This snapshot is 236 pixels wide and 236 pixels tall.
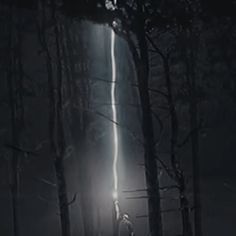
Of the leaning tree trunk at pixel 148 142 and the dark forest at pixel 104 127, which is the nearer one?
the leaning tree trunk at pixel 148 142

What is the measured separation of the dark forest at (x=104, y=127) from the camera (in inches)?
439

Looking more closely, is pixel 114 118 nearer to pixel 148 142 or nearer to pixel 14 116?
pixel 14 116

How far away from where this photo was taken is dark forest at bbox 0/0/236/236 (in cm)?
1116

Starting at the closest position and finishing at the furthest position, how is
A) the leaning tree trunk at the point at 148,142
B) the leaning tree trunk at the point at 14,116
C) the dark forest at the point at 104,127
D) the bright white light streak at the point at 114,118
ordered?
the leaning tree trunk at the point at 148,142, the dark forest at the point at 104,127, the leaning tree trunk at the point at 14,116, the bright white light streak at the point at 114,118

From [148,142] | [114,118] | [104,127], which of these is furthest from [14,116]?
[148,142]

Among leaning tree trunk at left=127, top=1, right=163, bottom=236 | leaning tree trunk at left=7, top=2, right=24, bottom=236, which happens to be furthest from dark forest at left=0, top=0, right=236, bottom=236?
leaning tree trunk at left=127, top=1, right=163, bottom=236

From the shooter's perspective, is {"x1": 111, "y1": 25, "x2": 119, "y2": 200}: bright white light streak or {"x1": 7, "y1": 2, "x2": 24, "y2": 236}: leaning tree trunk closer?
{"x1": 7, "y1": 2, "x2": 24, "y2": 236}: leaning tree trunk

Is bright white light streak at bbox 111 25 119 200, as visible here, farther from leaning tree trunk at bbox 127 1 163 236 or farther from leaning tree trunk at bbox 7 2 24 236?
leaning tree trunk at bbox 127 1 163 236

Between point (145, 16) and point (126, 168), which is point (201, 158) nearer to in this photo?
point (126, 168)

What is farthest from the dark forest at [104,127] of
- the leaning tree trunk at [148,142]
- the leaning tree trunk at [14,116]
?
the leaning tree trunk at [148,142]

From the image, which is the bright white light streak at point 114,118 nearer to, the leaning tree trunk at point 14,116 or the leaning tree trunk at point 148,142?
the leaning tree trunk at point 14,116

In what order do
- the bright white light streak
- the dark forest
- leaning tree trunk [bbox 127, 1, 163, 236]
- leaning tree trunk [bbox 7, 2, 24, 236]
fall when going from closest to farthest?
leaning tree trunk [bbox 127, 1, 163, 236], the dark forest, leaning tree trunk [bbox 7, 2, 24, 236], the bright white light streak

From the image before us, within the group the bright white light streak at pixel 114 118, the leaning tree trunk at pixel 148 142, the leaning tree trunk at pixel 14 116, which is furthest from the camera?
the bright white light streak at pixel 114 118

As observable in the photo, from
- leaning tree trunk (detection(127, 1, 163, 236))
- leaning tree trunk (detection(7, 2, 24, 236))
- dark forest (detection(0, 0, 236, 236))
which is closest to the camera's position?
leaning tree trunk (detection(127, 1, 163, 236))
